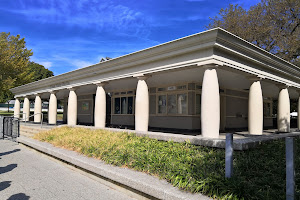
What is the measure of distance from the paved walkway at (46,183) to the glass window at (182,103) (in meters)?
7.34

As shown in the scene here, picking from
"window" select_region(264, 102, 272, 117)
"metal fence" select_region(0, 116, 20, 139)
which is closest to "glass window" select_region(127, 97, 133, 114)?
"metal fence" select_region(0, 116, 20, 139)

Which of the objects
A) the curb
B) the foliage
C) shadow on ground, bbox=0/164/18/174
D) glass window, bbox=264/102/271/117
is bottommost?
shadow on ground, bbox=0/164/18/174

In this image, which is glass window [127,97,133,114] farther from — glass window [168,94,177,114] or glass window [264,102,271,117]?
glass window [264,102,271,117]

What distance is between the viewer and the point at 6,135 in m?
13.4

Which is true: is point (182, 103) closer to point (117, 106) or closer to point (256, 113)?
point (256, 113)

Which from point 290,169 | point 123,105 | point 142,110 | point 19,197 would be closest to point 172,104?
point 142,110

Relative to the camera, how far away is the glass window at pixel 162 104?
13.8 m

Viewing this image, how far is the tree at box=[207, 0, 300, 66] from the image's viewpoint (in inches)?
781

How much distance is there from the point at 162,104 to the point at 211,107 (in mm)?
6973

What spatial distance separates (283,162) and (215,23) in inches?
887

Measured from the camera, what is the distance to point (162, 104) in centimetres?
1402

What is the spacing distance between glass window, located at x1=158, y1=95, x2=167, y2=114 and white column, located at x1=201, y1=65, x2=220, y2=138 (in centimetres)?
657

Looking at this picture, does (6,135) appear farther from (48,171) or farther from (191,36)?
(191,36)

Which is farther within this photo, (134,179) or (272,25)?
(272,25)
